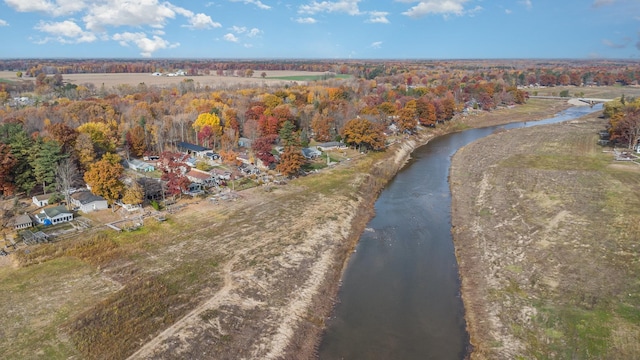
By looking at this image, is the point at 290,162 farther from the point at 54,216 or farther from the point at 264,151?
the point at 54,216

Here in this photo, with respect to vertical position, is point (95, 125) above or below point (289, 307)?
above

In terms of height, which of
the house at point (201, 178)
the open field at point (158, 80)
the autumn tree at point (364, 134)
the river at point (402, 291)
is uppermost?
the open field at point (158, 80)

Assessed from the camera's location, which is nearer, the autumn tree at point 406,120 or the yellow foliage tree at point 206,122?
the yellow foliage tree at point 206,122

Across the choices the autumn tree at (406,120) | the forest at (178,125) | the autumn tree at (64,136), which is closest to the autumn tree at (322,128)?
the forest at (178,125)

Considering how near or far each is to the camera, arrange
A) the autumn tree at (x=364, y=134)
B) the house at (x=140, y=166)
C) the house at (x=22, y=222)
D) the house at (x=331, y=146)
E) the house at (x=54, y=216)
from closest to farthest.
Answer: the house at (x=22, y=222) < the house at (x=54, y=216) < the house at (x=140, y=166) < the autumn tree at (x=364, y=134) < the house at (x=331, y=146)

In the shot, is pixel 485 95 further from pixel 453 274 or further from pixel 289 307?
pixel 289 307

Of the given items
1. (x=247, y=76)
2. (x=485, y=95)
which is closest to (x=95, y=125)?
(x=485, y=95)

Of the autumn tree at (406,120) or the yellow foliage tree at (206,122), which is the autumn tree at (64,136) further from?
the autumn tree at (406,120)

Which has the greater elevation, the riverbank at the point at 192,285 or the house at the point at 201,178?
the house at the point at 201,178
